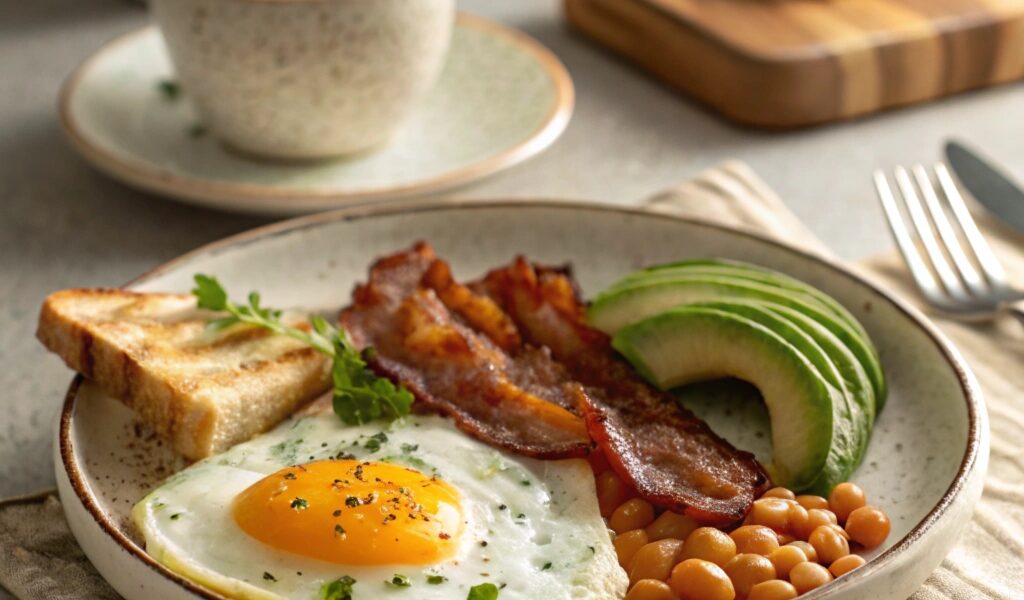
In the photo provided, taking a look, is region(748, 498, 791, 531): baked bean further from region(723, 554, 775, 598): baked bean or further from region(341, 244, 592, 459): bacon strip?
region(341, 244, 592, 459): bacon strip

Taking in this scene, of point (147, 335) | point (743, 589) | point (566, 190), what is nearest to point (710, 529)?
point (743, 589)

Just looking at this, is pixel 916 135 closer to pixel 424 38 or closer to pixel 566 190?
pixel 566 190

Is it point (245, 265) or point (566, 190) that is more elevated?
point (245, 265)

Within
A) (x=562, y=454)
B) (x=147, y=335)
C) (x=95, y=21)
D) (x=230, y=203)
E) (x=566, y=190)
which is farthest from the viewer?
(x=95, y=21)

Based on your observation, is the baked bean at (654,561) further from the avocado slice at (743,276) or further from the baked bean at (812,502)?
the avocado slice at (743,276)

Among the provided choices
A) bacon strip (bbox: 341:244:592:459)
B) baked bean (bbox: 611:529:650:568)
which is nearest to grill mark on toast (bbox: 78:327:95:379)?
bacon strip (bbox: 341:244:592:459)

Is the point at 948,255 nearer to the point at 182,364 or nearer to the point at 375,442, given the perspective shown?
the point at 375,442
